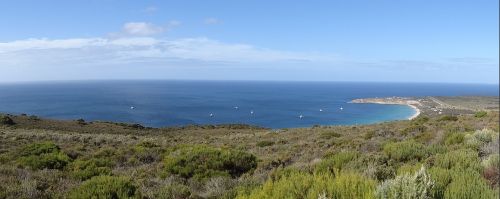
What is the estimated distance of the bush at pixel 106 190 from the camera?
6750mm

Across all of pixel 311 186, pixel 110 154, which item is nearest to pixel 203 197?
pixel 311 186

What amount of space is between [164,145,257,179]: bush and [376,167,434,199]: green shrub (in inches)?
228

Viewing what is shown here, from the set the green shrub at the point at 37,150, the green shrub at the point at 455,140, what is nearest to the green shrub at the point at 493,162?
the green shrub at the point at 455,140

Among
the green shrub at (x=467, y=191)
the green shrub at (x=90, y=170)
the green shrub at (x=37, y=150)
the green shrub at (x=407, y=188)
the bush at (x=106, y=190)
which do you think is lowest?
the green shrub at (x=37, y=150)

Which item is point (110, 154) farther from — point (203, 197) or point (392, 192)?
point (392, 192)

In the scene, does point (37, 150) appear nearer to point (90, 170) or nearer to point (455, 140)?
point (90, 170)

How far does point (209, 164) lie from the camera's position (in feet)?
36.7

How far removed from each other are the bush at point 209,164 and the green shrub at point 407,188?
19.0 ft

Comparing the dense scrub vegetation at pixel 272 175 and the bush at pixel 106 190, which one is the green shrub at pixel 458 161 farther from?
the bush at pixel 106 190

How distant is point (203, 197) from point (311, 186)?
7.48 ft

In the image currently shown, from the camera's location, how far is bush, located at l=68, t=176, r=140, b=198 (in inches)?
266

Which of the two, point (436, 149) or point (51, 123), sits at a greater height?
point (436, 149)

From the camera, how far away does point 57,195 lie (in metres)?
7.02

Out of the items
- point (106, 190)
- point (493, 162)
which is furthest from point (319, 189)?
point (493, 162)
